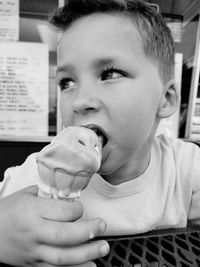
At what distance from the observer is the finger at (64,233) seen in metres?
0.39

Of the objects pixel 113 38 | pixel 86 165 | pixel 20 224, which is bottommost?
pixel 20 224

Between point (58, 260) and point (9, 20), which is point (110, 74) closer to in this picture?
point (58, 260)

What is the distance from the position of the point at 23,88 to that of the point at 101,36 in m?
0.82

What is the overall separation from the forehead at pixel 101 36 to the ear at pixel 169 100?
0.55ft

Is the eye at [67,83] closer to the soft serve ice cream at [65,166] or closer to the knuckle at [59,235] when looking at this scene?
the soft serve ice cream at [65,166]

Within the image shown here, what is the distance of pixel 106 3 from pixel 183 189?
2.01ft

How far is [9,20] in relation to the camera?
127 centimetres

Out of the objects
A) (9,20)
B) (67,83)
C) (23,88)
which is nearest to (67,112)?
(67,83)

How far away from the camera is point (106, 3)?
66 cm

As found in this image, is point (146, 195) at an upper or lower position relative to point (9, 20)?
lower

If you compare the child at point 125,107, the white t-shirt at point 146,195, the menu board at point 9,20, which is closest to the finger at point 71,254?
the child at point 125,107

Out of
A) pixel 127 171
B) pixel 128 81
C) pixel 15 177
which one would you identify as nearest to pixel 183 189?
pixel 127 171

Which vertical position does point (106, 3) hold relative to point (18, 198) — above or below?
above

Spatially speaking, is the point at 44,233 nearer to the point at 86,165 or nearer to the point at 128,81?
the point at 86,165
